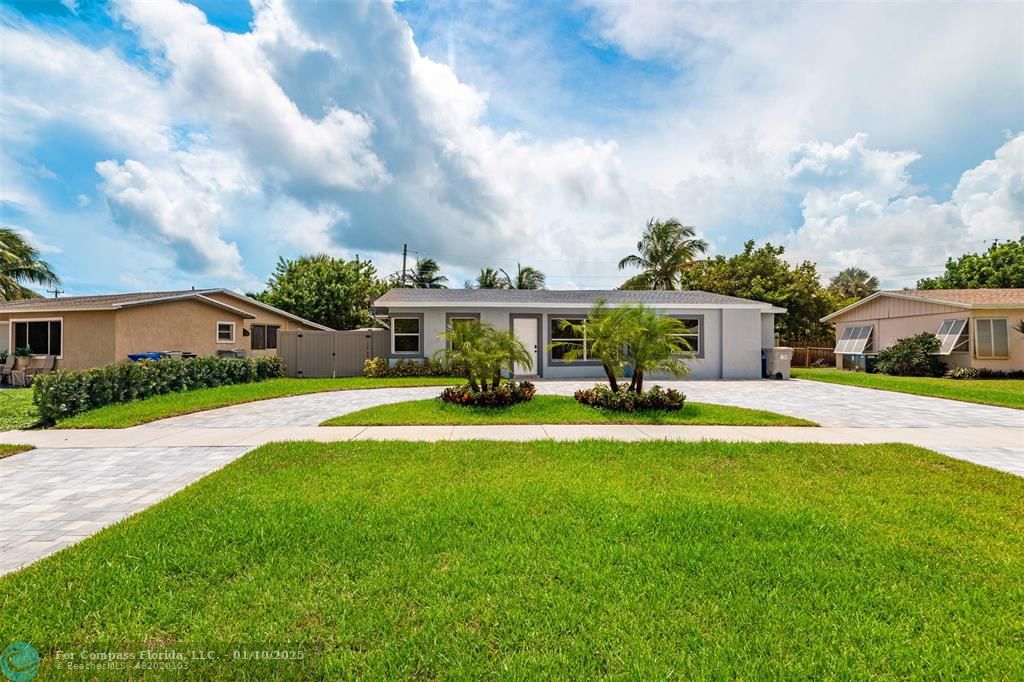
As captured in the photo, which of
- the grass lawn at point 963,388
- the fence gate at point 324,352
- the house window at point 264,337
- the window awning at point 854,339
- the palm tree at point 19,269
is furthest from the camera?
the palm tree at point 19,269

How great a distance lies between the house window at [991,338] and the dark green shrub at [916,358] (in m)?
1.23

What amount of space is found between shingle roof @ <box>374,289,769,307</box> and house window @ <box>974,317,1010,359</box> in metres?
8.80

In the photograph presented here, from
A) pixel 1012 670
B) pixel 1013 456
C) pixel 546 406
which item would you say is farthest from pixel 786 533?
pixel 546 406

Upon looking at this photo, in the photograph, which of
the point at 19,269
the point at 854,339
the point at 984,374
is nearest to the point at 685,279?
the point at 854,339

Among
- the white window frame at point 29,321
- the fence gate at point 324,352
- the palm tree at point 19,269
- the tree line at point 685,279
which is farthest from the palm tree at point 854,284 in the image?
the palm tree at point 19,269

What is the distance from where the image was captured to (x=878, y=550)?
319 centimetres

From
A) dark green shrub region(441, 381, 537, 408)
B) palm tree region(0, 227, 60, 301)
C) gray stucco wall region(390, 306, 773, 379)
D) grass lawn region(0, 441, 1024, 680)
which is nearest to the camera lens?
grass lawn region(0, 441, 1024, 680)

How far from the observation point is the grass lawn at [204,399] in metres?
8.20

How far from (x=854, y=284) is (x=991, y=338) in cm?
2780

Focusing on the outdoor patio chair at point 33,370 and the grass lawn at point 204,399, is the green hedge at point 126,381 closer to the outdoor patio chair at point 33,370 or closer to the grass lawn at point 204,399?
the grass lawn at point 204,399

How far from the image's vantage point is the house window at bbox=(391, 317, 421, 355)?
54.4ft

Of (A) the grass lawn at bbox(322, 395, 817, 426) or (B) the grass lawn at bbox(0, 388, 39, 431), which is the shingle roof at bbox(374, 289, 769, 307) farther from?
(B) the grass lawn at bbox(0, 388, 39, 431)

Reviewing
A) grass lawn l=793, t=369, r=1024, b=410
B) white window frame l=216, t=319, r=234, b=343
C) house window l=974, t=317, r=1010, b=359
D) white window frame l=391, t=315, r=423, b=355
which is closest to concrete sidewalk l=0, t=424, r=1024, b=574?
grass lawn l=793, t=369, r=1024, b=410

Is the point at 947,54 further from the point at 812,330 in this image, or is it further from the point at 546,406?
the point at 812,330
